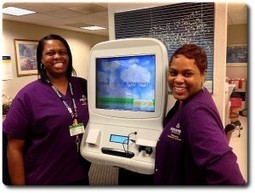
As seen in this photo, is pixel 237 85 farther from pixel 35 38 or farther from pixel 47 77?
pixel 47 77

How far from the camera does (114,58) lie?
1.27m

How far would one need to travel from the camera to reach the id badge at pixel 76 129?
1279 mm

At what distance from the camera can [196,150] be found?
34.3 inches

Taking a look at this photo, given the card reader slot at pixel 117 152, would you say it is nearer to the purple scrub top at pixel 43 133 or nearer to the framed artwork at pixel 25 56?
the purple scrub top at pixel 43 133

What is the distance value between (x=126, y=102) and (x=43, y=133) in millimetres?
450

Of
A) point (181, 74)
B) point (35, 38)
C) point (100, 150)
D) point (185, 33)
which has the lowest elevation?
point (100, 150)

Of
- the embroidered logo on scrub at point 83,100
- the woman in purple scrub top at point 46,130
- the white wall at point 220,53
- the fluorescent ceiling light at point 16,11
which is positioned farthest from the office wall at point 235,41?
the woman in purple scrub top at point 46,130

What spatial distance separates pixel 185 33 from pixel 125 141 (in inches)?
27.6

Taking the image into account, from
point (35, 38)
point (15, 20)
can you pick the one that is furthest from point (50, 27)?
point (15, 20)

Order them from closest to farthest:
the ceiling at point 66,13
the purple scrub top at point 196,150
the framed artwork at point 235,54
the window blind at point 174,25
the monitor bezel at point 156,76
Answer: the purple scrub top at point 196,150 → the monitor bezel at point 156,76 → the window blind at point 174,25 → the ceiling at point 66,13 → the framed artwork at point 235,54

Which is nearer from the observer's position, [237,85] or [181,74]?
[181,74]

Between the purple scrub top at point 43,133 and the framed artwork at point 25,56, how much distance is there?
4.63m

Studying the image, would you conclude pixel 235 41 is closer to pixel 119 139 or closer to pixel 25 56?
pixel 25 56

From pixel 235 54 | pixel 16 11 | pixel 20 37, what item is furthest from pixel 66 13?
pixel 235 54
